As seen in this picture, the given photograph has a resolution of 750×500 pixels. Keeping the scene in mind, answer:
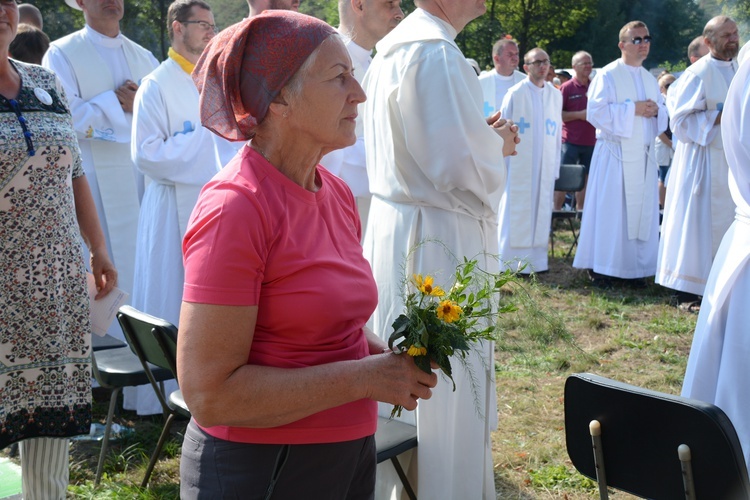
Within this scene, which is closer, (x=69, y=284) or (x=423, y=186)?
(x=69, y=284)

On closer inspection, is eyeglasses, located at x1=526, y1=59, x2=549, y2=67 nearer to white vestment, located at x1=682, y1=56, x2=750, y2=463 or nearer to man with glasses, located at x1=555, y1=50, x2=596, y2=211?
man with glasses, located at x1=555, y1=50, x2=596, y2=211

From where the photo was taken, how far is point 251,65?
1896 millimetres

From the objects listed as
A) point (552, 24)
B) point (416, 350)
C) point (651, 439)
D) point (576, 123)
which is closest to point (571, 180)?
point (576, 123)

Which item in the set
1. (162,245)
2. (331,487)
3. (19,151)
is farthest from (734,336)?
(162,245)

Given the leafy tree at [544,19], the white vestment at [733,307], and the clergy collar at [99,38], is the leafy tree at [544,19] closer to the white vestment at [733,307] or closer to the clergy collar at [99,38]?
the clergy collar at [99,38]

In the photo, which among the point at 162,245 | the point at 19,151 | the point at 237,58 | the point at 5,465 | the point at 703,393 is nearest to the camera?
the point at 237,58

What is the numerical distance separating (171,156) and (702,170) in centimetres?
467

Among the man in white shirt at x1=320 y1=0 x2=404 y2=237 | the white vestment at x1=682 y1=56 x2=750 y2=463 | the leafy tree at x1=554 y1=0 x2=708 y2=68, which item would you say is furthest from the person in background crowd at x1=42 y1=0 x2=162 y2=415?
the leafy tree at x1=554 y1=0 x2=708 y2=68

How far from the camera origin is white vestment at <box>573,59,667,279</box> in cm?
855

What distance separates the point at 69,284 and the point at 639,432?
2058 millimetres

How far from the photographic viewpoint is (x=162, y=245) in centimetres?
500

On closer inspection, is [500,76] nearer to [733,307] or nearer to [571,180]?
[571,180]

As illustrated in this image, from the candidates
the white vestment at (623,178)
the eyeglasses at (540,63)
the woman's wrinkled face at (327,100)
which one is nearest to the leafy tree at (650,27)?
the eyeglasses at (540,63)

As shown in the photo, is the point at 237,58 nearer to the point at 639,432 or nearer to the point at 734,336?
the point at 639,432
